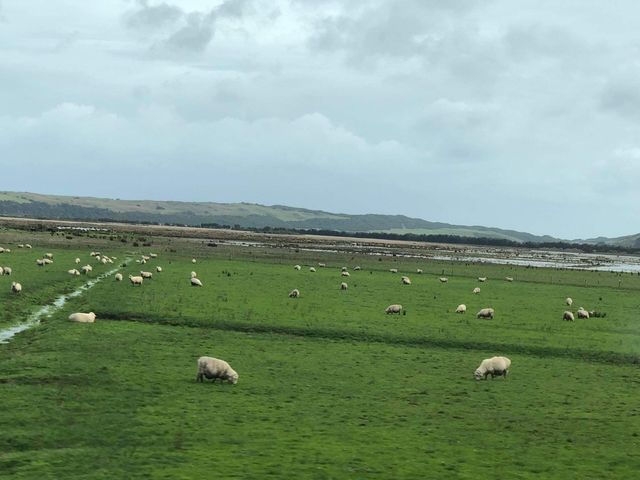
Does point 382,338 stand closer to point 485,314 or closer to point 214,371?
point 485,314

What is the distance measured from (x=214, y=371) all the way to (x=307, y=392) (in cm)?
353

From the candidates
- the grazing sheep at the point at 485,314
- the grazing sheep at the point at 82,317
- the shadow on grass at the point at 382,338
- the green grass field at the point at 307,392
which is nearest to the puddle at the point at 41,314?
the green grass field at the point at 307,392

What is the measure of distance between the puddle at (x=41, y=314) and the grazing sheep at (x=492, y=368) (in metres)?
20.2

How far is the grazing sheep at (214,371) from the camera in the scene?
23.5 metres

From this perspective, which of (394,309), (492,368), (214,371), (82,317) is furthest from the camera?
(394,309)

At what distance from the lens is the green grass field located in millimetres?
16094

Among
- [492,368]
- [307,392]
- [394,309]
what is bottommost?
[307,392]

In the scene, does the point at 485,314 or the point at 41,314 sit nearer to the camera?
the point at 41,314

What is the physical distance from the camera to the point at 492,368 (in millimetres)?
26266

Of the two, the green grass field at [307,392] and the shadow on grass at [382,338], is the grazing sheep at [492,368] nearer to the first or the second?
the green grass field at [307,392]

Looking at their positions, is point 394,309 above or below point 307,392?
above

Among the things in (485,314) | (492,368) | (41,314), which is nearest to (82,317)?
(41,314)

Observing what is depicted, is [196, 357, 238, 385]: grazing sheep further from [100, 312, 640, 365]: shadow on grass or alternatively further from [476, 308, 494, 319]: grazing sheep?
[476, 308, 494, 319]: grazing sheep

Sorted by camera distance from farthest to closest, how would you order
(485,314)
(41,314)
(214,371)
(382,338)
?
(485,314), (41,314), (382,338), (214,371)
